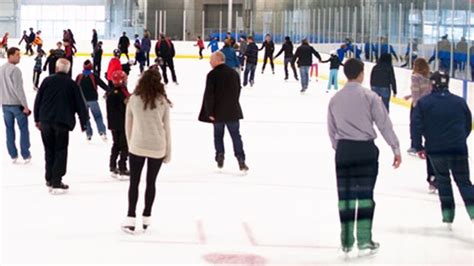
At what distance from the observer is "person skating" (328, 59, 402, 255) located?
21.1ft

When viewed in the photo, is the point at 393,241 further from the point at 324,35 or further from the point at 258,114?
the point at 324,35

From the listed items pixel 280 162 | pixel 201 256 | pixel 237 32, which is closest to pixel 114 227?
pixel 201 256

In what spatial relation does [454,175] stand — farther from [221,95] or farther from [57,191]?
[57,191]

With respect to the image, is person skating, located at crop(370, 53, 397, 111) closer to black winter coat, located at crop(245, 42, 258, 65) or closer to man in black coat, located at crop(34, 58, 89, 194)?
man in black coat, located at crop(34, 58, 89, 194)

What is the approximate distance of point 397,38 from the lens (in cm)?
2453

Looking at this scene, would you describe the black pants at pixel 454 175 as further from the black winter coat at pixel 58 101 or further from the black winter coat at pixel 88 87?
the black winter coat at pixel 88 87

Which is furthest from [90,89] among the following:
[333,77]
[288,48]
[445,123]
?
[288,48]

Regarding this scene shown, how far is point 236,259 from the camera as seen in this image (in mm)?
6508

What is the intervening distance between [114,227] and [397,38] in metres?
18.1

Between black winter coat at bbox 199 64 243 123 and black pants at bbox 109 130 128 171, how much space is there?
3.27 ft

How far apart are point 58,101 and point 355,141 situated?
3442 millimetres

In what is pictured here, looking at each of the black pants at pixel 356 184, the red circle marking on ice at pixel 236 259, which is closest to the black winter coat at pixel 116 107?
the red circle marking on ice at pixel 236 259

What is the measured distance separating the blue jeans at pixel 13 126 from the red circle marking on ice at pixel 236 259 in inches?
181

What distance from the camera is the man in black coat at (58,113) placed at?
878 cm
